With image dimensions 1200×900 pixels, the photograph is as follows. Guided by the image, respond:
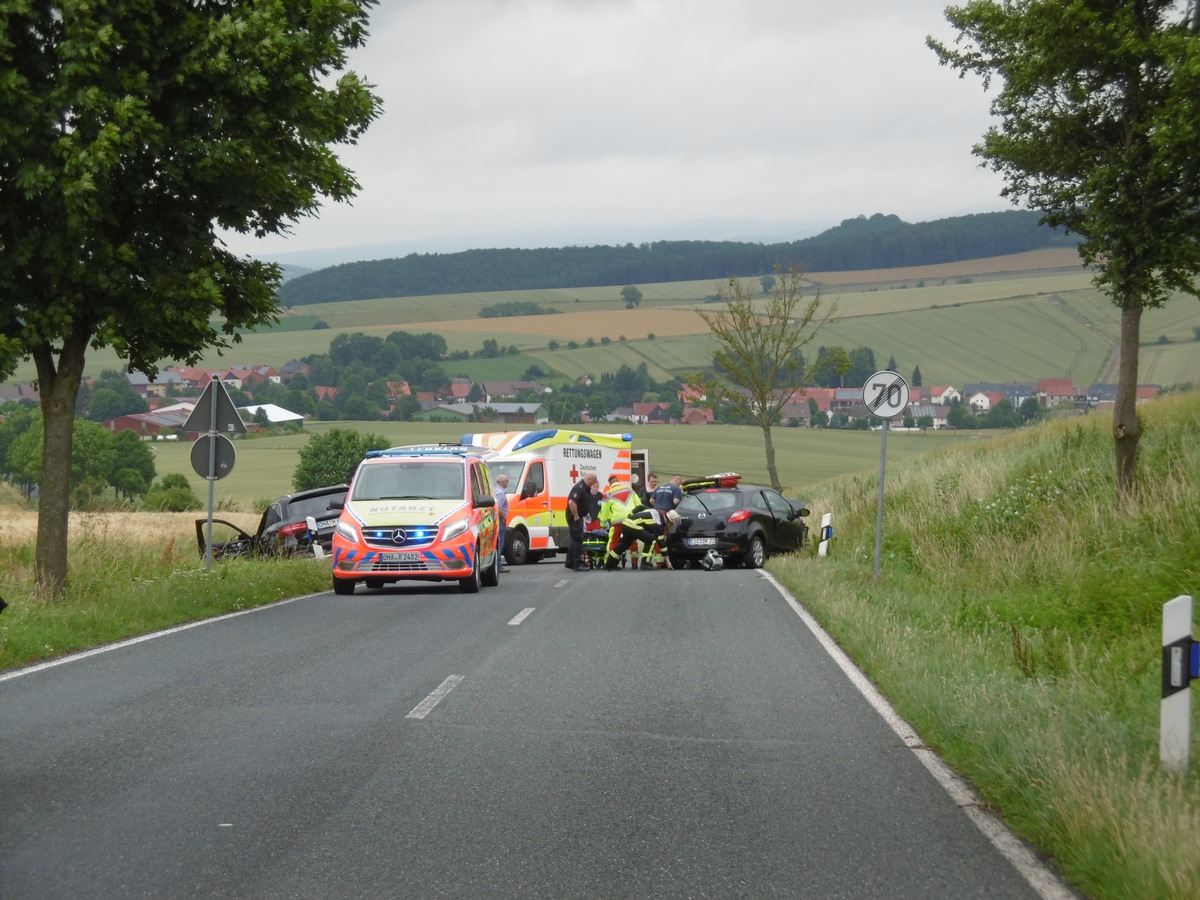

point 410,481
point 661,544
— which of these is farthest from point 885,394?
point 661,544

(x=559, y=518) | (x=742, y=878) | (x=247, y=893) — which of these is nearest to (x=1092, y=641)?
(x=742, y=878)

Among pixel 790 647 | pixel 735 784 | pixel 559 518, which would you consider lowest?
pixel 559 518

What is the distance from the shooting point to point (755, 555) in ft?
86.5

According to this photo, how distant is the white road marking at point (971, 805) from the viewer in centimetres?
528

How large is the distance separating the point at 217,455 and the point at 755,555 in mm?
11718

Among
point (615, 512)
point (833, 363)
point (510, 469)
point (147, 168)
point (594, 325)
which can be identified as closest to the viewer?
point (147, 168)

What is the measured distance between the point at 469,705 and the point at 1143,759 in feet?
14.5

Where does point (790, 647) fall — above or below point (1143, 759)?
below

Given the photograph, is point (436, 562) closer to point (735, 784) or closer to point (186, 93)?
point (186, 93)

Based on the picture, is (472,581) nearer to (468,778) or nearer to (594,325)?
(468,778)

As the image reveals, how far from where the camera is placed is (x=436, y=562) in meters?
18.6

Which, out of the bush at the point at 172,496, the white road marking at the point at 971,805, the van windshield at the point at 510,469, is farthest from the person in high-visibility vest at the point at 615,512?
the bush at the point at 172,496

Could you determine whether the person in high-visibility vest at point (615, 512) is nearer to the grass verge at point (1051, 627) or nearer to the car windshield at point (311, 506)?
the grass verge at point (1051, 627)

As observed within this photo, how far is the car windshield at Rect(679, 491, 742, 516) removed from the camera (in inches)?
1033
